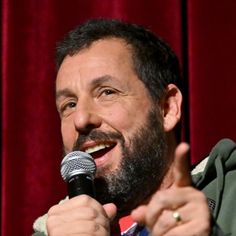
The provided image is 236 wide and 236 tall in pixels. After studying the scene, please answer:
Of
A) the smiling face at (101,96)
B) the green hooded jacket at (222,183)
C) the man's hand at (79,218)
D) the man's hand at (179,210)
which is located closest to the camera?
the man's hand at (179,210)

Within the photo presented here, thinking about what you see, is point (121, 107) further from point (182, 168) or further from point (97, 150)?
point (182, 168)

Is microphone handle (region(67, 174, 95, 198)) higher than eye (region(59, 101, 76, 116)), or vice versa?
eye (region(59, 101, 76, 116))

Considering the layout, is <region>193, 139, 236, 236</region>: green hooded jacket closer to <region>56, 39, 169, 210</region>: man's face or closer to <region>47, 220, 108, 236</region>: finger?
<region>56, 39, 169, 210</region>: man's face

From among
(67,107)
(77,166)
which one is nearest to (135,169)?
(67,107)

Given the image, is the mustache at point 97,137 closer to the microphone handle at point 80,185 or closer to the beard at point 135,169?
the beard at point 135,169

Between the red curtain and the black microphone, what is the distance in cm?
68

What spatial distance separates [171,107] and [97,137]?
21cm

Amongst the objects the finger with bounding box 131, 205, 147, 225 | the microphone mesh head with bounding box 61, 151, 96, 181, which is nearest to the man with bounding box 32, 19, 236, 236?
the microphone mesh head with bounding box 61, 151, 96, 181

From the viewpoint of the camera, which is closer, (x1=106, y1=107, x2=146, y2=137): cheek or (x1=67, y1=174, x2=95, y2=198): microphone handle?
(x1=67, y1=174, x2=95, y2=198): microphone handle

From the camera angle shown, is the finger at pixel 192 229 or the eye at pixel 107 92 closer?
the finger at pixel 192 229

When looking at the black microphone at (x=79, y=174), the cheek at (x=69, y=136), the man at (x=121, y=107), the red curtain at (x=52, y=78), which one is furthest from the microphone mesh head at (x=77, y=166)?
the red curtain at (x=52, y=78)

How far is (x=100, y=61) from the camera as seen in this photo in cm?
132

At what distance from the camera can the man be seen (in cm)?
123

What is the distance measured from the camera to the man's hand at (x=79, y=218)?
2.83ft
